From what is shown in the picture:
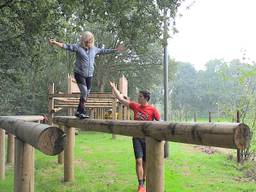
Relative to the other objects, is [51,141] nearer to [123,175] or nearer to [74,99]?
[123,175]

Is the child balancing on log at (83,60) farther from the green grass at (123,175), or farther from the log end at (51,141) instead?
the log end at (51,141)

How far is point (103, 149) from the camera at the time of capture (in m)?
14.6

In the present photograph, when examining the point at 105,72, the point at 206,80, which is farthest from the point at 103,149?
the point at 206,80

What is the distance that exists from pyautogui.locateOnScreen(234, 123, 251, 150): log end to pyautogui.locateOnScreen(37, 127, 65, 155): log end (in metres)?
1.68

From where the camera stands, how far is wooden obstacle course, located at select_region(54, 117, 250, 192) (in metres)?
3.07

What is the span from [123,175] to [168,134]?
5.59 meters

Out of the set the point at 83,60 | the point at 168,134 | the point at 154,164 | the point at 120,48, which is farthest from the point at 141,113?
the point at 168,134

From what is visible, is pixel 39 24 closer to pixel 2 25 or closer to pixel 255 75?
pixel 2 25

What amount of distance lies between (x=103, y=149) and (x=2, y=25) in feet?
18.4

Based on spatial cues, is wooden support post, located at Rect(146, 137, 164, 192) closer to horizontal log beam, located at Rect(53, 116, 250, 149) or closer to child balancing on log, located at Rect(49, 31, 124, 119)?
horizontal log beam, located at Rect(53, 116, 250, 149)

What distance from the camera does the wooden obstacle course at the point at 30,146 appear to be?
3783 mm

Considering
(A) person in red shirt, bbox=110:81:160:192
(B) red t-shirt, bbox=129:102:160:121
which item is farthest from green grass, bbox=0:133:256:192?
(B) red t-shirt, bbox=129:102:160:121

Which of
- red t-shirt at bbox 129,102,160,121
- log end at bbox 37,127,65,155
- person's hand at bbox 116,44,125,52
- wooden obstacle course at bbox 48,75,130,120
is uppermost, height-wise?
person's hand at bbox 116,44,125,52

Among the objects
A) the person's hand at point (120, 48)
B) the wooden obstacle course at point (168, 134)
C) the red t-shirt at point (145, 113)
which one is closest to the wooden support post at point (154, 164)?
the wooden obstacle course at point (168, 134)
